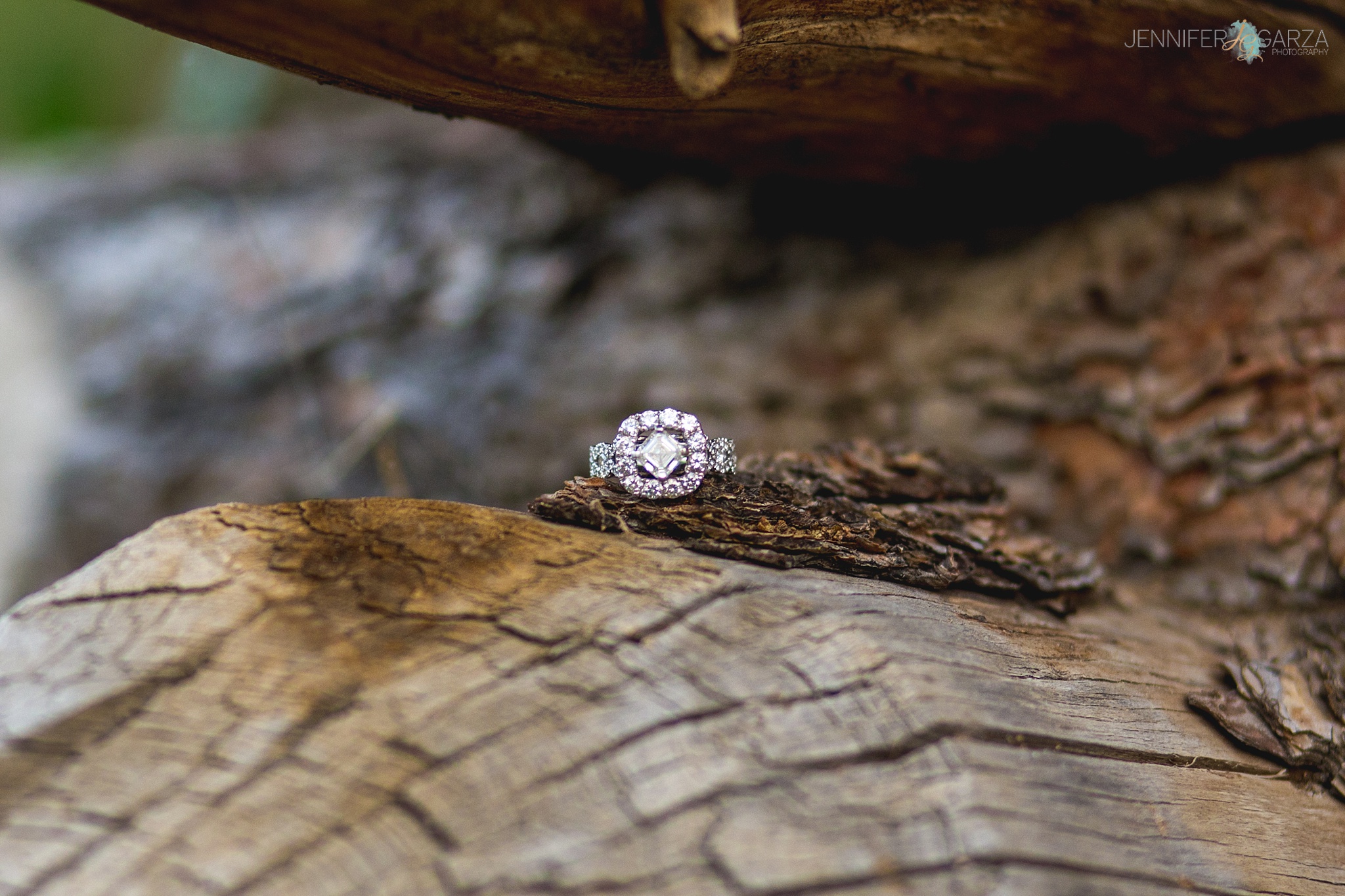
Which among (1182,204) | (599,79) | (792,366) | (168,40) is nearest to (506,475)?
(792,366)

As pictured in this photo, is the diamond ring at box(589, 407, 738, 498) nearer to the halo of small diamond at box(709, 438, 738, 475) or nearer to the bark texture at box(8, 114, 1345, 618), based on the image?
the halo of small diamond at box(709, 438, 738, 475)

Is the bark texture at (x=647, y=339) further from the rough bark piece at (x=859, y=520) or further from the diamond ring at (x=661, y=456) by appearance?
the diamond ring at (x=661, y=456)

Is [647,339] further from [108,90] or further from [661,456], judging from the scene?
[108,90]

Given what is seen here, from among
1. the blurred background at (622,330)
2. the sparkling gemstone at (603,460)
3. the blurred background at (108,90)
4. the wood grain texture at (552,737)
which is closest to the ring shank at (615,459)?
the sparkling gemstone at (603,460)

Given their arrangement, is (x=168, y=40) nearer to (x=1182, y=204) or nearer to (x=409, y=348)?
(x=409, y=348)

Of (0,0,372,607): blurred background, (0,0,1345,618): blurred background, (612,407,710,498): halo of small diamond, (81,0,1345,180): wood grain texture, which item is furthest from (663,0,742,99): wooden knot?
(0,0,372,607): blurred background

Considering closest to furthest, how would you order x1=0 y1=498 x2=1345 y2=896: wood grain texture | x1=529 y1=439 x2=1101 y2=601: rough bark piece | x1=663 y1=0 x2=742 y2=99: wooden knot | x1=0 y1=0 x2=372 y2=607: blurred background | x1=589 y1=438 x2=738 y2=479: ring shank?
Result: 1. x1=0 y1=498 x2=1345 y2=896: wood grain texture
2. x1=663 y1=0 x2=742 y2=99: wooden knot
3. x1=529 y1=439 x2=1101 y2=601: rough bark piece
4. x1=589 y1=438 x2=738 y2=479: ring shank
5. x1=0 y1=0 x2=372 y2=607: blurred background
